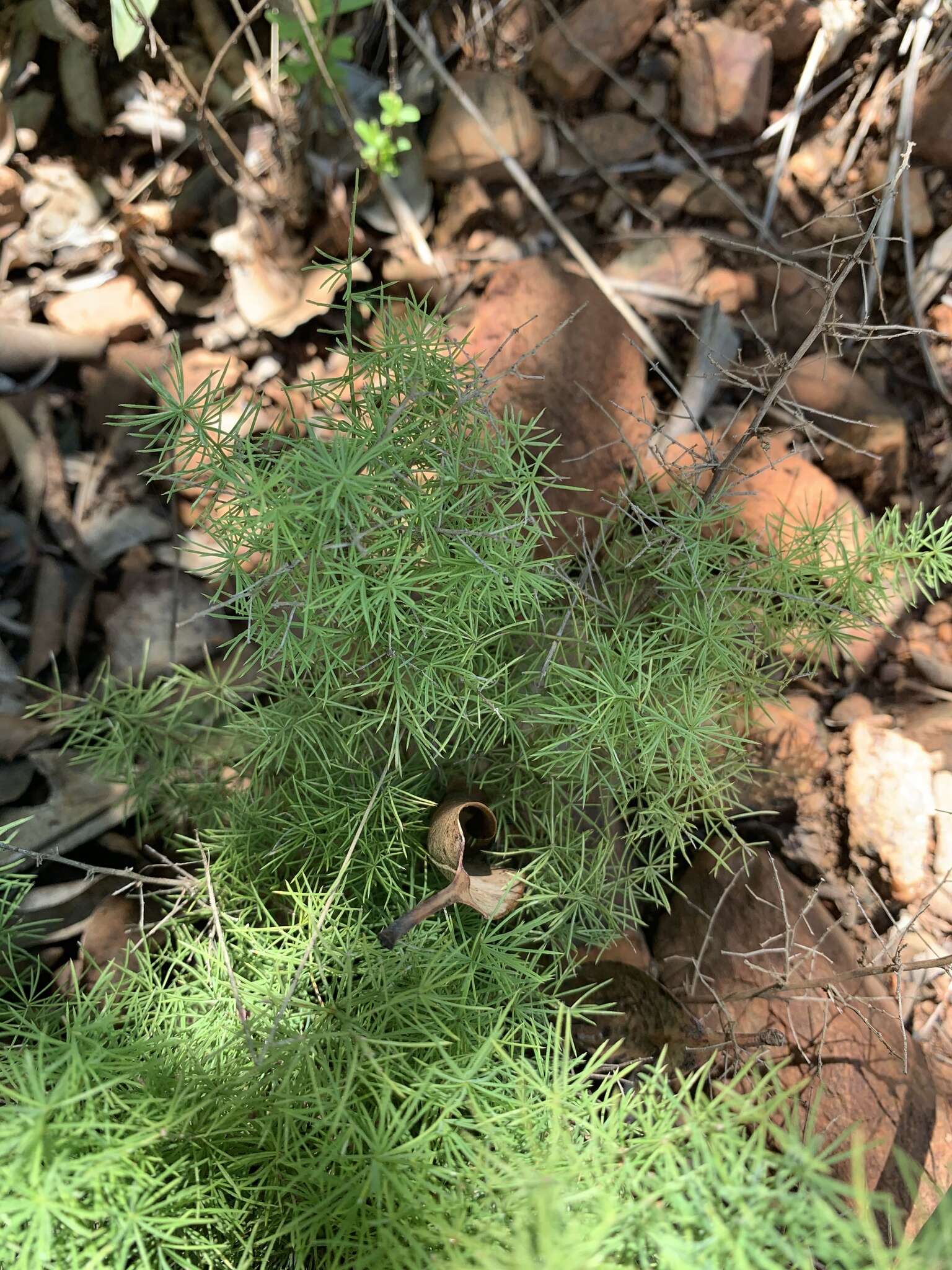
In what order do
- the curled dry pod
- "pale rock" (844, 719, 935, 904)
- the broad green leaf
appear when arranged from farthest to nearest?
1. the broad green leaf
2. "pale rock" (844, 719, 935, 904)
3. the curled dry pod

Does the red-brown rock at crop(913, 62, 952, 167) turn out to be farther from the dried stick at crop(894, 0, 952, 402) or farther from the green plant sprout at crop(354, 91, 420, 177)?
the green plant sprout at crop(354, 91, 420, 177)

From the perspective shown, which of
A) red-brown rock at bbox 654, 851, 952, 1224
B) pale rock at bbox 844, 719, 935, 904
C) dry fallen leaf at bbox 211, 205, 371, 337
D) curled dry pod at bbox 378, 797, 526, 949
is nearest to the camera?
curled dry pod at bbox 378, 797, 526, 949

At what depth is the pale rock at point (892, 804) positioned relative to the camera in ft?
3.84

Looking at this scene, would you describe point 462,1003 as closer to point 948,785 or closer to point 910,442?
point 948,785

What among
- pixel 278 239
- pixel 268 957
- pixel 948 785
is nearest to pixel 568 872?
pixel 268 957

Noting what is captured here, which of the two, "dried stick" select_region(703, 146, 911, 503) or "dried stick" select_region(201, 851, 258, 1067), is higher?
"dried stick" select_region(703, 146, 911, 503)

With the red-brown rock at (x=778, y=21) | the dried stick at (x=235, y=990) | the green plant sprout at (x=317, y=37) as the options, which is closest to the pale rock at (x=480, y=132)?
the green plant sprout at (x=317, y=37)

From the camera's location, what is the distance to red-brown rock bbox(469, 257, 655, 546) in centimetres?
131

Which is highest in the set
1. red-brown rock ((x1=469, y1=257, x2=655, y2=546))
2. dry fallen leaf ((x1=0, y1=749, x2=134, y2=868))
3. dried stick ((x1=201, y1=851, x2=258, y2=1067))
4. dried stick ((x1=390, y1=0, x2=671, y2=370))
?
dried stick ((x1=390, y1=0, x2=671, y2=370))

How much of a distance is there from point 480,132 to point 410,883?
135 centimetres

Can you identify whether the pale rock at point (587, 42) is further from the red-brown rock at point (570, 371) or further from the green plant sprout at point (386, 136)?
the red-brown rock at point (570, 371)

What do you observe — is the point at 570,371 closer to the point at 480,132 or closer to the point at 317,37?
the point at 480,132

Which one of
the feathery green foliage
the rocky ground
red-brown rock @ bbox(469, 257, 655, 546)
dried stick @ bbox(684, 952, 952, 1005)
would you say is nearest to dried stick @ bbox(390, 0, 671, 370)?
the rocky ground

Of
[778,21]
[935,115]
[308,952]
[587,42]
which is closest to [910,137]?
[935,115]
